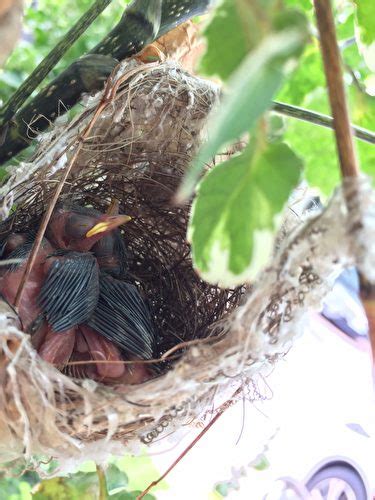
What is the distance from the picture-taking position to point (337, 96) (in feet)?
0.54

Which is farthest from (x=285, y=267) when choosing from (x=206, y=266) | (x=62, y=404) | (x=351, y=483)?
(x=351, y=483)

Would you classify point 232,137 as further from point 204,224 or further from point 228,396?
point 228,396

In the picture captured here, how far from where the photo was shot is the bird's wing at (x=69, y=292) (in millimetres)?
420

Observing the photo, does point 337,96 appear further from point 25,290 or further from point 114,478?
point 114,478

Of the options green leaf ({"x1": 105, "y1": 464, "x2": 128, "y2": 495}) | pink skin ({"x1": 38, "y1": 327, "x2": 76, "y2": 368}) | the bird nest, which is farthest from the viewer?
green leaf ({"x1": 105, "y1": 464, "x2": 128, "y2": 495})

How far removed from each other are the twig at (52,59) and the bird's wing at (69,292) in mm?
111

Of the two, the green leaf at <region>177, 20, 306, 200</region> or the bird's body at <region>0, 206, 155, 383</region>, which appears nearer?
the green leaf at <region>177, 20, 306, 200</region>

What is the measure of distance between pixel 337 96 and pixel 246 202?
0.19 feet

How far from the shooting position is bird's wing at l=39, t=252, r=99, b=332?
42cm

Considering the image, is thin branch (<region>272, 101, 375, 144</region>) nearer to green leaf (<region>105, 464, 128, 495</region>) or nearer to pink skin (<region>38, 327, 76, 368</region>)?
pink skin (<region>38, 327, 76, 368</region>)

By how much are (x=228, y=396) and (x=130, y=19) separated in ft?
0.88

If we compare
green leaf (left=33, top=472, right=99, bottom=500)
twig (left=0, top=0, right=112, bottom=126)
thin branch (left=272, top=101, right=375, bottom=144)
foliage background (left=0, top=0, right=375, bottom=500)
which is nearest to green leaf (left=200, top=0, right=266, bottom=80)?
foliage background (left=0, top=0, right=375, bottom=500)

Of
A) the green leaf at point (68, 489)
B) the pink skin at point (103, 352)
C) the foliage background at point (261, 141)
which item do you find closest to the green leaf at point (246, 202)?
the foliage background at point (261, 141)

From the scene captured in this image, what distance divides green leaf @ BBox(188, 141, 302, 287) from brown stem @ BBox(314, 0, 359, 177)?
0.04 meters
